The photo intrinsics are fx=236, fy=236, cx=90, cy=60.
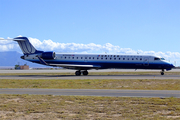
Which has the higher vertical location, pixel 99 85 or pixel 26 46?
pixel 26 46

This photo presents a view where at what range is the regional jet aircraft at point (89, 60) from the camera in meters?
39.9

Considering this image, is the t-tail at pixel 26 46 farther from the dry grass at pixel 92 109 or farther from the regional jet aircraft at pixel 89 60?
the dry grass at pixel 92 109

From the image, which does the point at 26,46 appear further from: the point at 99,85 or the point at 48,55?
the point at 99,85

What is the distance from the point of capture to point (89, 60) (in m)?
41.3

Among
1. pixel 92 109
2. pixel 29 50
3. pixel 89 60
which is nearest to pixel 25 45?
pixel 29 50

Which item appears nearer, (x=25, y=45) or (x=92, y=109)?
(x=92, y=109)

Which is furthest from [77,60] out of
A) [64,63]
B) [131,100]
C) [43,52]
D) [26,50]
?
[131,100]

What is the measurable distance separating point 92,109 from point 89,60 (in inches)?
1190

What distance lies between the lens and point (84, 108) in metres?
11.4

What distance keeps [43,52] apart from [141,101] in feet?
104

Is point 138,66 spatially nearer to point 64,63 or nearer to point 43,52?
point 64,63

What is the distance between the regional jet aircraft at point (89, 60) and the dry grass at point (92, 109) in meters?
26.4

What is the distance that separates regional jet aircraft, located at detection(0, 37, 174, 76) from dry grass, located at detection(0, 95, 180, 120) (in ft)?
86.5

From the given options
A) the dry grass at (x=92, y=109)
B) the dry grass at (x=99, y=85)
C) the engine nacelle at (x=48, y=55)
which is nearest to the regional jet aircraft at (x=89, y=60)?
the engine nacelle at (x=48, y=55)
